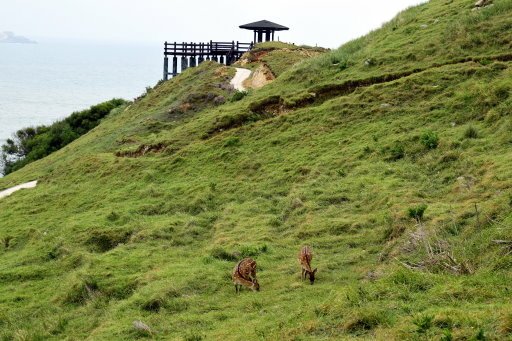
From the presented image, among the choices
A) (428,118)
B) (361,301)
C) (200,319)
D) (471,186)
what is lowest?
(200,319)

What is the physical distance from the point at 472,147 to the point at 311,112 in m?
7.21

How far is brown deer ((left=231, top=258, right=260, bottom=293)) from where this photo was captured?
12.0m

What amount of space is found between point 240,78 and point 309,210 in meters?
20.0

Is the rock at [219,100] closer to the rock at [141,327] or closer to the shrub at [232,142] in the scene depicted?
the shrub at [232,142]

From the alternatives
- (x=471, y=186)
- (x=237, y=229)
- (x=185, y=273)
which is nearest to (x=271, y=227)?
(x=237, y=229)

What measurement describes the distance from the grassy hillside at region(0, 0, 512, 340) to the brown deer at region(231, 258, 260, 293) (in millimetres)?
216

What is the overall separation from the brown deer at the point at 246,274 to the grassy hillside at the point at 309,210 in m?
0.22

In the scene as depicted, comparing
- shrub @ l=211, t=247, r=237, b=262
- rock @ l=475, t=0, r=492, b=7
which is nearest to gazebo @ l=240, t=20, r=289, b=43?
rock @ l=475, t=0, r=492, b=7

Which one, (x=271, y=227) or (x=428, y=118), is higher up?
(x=428, y=118)

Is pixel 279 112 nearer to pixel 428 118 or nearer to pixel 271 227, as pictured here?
pixel 428 118

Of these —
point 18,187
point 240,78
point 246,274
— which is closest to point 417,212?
point 246,274

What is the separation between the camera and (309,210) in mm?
15711

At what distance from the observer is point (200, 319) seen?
11133 mm

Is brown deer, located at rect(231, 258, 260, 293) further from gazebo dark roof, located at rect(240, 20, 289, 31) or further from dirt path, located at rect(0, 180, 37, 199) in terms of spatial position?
gazebo dark roof, located at rect(240, 20, 289, 31)
